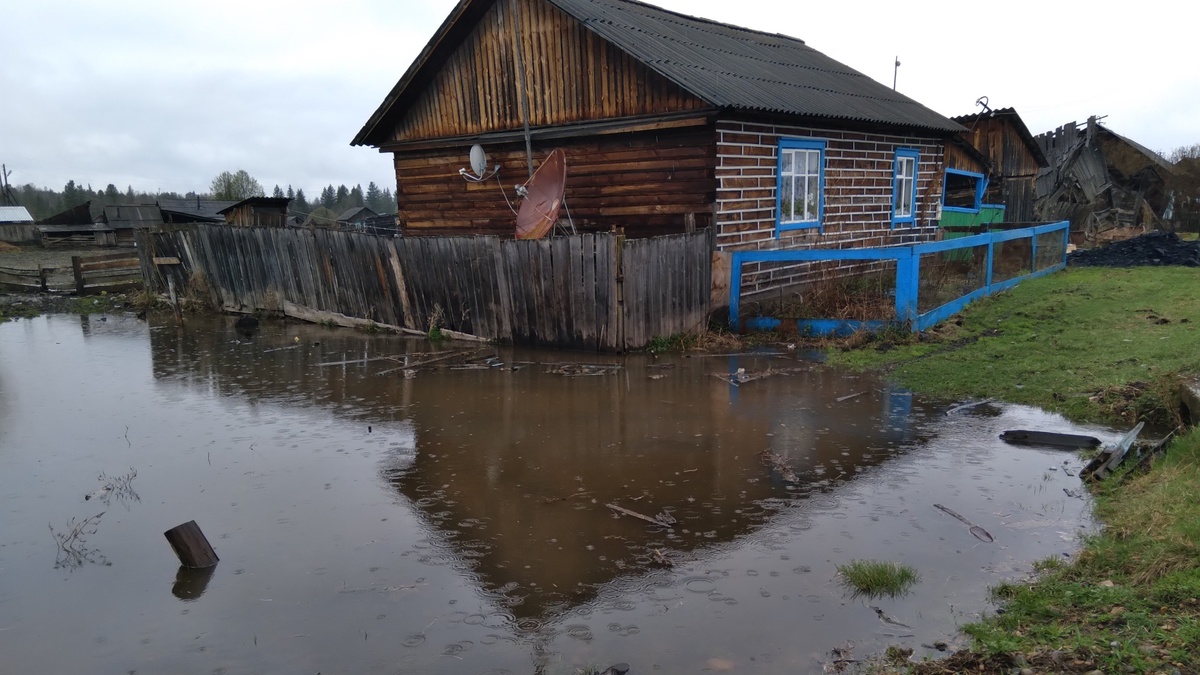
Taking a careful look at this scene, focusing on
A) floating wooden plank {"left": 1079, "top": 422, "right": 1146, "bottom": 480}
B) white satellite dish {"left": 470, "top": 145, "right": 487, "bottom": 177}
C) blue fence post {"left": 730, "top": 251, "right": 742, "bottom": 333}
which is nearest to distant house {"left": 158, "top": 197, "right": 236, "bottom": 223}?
white satellite dish {"left": 470, "top": 145, "right": 487, "bottom": 177}

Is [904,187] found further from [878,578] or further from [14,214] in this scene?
[14,214]

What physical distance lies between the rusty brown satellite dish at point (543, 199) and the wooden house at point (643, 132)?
1.08 metres

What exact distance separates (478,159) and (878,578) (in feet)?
39.7

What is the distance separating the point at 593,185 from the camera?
13.5m

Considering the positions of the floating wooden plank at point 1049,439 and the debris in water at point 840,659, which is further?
the floating wooden plank at point 1049,439

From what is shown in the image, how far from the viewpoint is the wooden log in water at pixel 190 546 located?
4754 millimetres

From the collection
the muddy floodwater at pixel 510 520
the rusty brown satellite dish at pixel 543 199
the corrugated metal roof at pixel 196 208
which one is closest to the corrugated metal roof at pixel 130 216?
the corrugated metal roof at pixel 196 208

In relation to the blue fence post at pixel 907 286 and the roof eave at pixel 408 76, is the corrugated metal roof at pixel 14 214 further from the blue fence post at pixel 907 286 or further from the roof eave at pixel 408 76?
the blue fence post at pixel 907 286

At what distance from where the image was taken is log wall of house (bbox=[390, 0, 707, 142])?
12539 millimetres

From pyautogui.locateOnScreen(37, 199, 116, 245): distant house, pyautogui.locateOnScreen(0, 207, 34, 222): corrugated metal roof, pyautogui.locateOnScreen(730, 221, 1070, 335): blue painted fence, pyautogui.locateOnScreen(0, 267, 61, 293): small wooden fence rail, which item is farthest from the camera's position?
pyautogui.locateOnScreen(0, 207, 34, 222): corrugated metal roof

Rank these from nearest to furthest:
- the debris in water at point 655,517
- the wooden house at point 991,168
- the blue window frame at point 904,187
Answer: the debris in water at point 655,517, the blue window frame at point 904,187, the wooden house at point 991,168

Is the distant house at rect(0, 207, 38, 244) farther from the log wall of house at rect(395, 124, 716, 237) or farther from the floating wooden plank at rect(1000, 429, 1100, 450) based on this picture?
the floating wooden plank at rect(1000, 429, 1100, 450)

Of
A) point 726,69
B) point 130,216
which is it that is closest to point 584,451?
point 726,69

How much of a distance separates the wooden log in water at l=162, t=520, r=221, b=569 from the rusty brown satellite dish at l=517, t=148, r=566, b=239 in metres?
8.19
